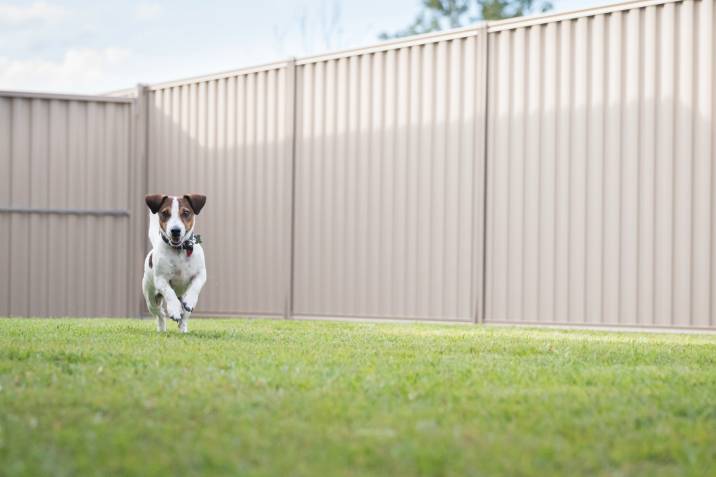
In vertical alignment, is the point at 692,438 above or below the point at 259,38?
below

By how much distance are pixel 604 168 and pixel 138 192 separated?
6250 mm

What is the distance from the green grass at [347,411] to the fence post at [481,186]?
4.46 meters

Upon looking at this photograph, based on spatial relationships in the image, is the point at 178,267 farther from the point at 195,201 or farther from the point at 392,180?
the point at 392,180

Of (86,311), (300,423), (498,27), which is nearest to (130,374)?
(300,423)

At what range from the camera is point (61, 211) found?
1292 centimetres

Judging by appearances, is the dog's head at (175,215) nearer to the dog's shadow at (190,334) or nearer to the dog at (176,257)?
the dog at (176,257)

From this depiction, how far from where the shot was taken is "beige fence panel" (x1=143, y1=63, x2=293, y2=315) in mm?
12102

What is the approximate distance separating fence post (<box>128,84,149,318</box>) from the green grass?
7.17 metres

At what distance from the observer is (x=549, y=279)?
9.99 meters

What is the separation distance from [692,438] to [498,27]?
7745 mm

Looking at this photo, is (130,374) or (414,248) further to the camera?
(414,248)

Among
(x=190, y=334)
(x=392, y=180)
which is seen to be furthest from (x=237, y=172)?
(x=190, y=334)

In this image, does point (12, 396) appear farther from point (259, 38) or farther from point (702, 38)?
point (259, 38)

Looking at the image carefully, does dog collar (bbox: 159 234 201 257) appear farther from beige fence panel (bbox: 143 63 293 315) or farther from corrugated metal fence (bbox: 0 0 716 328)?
beige fence panel (bbox: 143 63 293 315)
